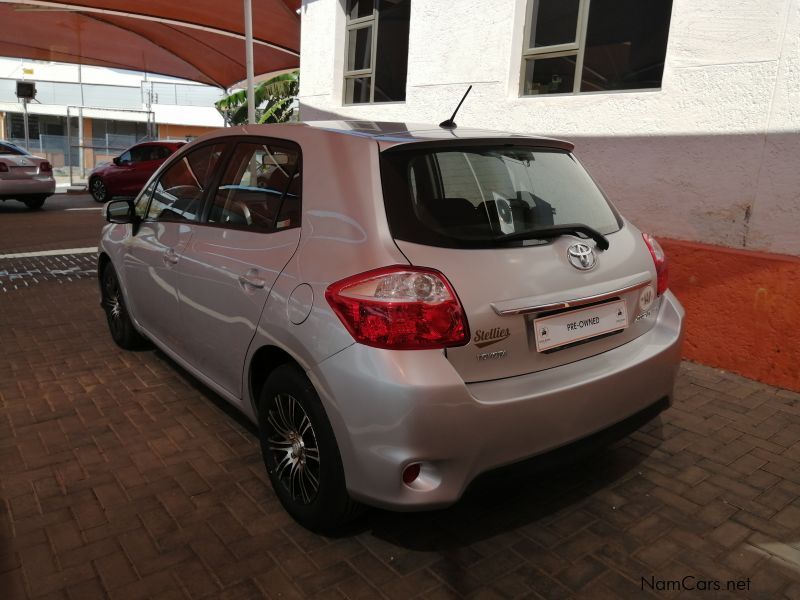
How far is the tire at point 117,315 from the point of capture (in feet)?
15.5

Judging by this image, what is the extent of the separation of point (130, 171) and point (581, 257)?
55.3ft

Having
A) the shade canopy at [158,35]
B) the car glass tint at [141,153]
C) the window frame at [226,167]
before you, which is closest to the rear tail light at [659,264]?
the window frame at [226,167]

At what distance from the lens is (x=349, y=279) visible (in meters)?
2.33

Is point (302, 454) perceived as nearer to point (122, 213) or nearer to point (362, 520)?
point (362, 520)

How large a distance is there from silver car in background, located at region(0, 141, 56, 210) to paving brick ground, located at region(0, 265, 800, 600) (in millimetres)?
11331

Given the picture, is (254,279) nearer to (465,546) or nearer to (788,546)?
(465,546)

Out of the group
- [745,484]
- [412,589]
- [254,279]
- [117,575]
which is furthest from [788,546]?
[117,575]

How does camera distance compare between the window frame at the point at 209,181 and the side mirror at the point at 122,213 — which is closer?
the window frame at the point at 209,181

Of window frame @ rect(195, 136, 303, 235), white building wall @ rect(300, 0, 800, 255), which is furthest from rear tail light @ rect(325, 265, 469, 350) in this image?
white building wall @ rect(300, 0, 800, 255)

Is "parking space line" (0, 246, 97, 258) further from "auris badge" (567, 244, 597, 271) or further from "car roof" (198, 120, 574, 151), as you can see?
"auris badge" (567, 244, 597, 271)

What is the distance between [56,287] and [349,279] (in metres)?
5.80

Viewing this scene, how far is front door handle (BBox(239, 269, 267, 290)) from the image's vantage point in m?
2.77

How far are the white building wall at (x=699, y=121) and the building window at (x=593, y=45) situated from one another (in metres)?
0.18

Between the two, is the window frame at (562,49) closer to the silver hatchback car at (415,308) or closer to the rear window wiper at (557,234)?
the silver hatchback car at (415,308)
